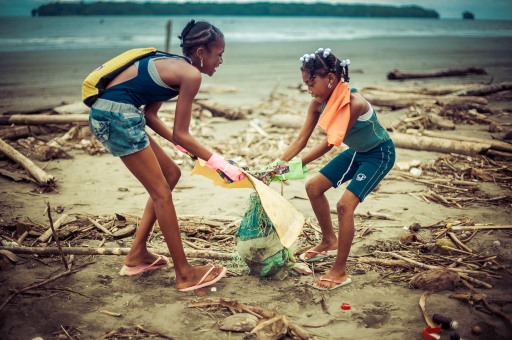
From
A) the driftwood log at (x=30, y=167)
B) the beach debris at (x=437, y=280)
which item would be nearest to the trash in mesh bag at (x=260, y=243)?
the beach debris at (x=437, y=280)

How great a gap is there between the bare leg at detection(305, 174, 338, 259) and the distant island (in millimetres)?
101939

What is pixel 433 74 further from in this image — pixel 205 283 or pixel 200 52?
pixel 205 283

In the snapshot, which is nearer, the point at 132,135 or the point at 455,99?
the point at 132,135

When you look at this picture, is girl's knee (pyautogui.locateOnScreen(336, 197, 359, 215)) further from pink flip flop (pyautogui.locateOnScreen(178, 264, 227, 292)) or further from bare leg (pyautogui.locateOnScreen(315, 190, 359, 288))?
pink flip flop (pyautogui.locateOnScreen(178, 264, 227, 292))

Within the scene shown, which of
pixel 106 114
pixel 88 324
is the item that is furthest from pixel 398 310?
pixel 106 114

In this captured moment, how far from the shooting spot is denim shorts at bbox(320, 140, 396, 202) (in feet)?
12.8

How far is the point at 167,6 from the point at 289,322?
113 meters

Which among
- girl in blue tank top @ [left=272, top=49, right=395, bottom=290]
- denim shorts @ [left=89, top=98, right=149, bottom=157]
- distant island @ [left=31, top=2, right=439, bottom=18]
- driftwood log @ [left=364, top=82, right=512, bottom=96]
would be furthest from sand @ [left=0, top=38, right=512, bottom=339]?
distant island @ [left=31, top=2, right=439, bottom=18]

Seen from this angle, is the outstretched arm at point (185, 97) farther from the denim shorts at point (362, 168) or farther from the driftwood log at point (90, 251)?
the denim shorts at point (362, 168)

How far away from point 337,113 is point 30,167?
16.8 ft

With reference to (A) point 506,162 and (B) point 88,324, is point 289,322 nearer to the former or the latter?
(B) point 88,324

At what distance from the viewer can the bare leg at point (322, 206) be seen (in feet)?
14.0

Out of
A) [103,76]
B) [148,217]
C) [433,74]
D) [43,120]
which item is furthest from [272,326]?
[433,74]

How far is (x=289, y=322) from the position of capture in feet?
10.6
